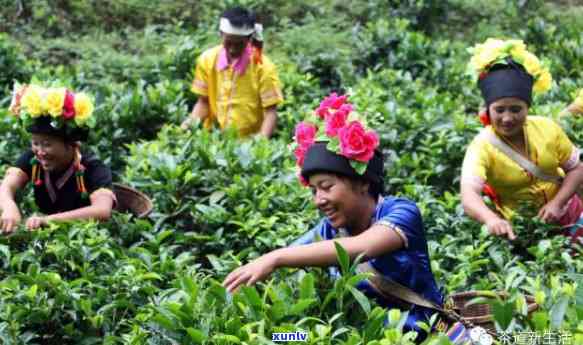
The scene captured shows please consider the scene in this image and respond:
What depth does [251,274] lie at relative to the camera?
3.25 metres

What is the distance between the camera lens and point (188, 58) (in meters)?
8.57

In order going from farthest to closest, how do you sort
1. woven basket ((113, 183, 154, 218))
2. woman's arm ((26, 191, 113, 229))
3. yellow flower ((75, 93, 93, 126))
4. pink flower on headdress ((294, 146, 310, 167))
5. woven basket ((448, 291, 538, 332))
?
woven basket ((113, 183, 154, 218)), yellow flower ((75, 93, 93, 126)), woman's arm ((26, 191, 113, 229)), woven basket ((448, 291, 538, 332)), pink flower on headdress ((294, 146, 310, 167))

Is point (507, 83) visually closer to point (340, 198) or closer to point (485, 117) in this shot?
point (485, 117)

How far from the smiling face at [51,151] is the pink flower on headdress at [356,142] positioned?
7.26 ft

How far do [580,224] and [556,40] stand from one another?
5259 mm

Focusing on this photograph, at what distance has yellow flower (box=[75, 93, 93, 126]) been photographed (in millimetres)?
5267

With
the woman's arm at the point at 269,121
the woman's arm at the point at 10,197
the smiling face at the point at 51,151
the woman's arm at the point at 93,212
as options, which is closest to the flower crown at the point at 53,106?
the smiling face at the point at 51,151

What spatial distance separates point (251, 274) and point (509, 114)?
7.18 feet

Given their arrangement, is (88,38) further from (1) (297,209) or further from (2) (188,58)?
(1) (297,209)

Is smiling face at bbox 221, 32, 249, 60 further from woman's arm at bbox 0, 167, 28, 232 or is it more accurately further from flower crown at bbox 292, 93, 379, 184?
flower crown at bbox 292, 93, 379, 184

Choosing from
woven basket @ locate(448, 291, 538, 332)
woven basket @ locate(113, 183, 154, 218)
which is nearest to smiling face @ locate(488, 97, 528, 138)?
woven basket @ locate(448, 291, 538, 332)

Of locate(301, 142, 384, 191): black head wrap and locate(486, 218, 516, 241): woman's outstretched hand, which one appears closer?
locate(301, 142, 384, 191): black head wrap

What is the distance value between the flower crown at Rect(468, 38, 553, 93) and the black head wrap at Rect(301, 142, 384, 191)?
5.50 feet

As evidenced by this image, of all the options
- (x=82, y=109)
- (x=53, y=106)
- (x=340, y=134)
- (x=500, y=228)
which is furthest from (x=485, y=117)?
(x=53, y=106)
